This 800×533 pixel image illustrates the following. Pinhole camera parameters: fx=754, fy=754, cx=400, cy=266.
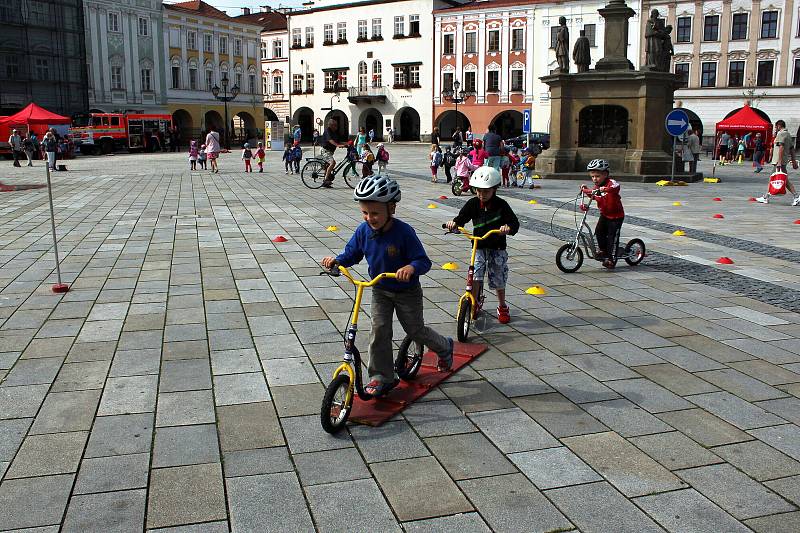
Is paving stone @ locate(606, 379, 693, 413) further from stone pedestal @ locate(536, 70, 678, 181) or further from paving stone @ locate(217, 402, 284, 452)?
stone pedestal @ locate(536, 70, 678, 181)

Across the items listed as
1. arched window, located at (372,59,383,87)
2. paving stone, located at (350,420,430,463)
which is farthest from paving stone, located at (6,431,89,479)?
arched window, located at (372,59,383,87)

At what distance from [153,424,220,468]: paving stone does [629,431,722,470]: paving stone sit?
2428 mm

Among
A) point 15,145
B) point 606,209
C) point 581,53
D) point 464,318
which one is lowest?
point 464,318

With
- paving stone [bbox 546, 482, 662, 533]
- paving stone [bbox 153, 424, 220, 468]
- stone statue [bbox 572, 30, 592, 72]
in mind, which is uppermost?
stone statue [bbox 572, 30, 592, 72]

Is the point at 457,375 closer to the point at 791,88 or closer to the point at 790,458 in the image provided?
the point at 790,458

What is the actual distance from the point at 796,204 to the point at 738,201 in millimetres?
1266

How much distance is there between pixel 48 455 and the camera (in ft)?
A: 13.7

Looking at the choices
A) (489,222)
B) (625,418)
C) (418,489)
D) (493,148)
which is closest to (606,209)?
(489,222)

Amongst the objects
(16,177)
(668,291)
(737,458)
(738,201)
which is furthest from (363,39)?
(737,458)

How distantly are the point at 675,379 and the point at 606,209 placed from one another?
4037 mm

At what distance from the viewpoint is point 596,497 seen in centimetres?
374

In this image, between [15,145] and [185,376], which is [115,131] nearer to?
[15,145]

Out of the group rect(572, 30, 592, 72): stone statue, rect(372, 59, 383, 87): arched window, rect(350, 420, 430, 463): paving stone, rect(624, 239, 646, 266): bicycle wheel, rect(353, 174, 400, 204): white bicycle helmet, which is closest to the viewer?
rect(350, 420, 430, 463): paving stone

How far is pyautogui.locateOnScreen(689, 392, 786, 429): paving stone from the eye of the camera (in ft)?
15.4
